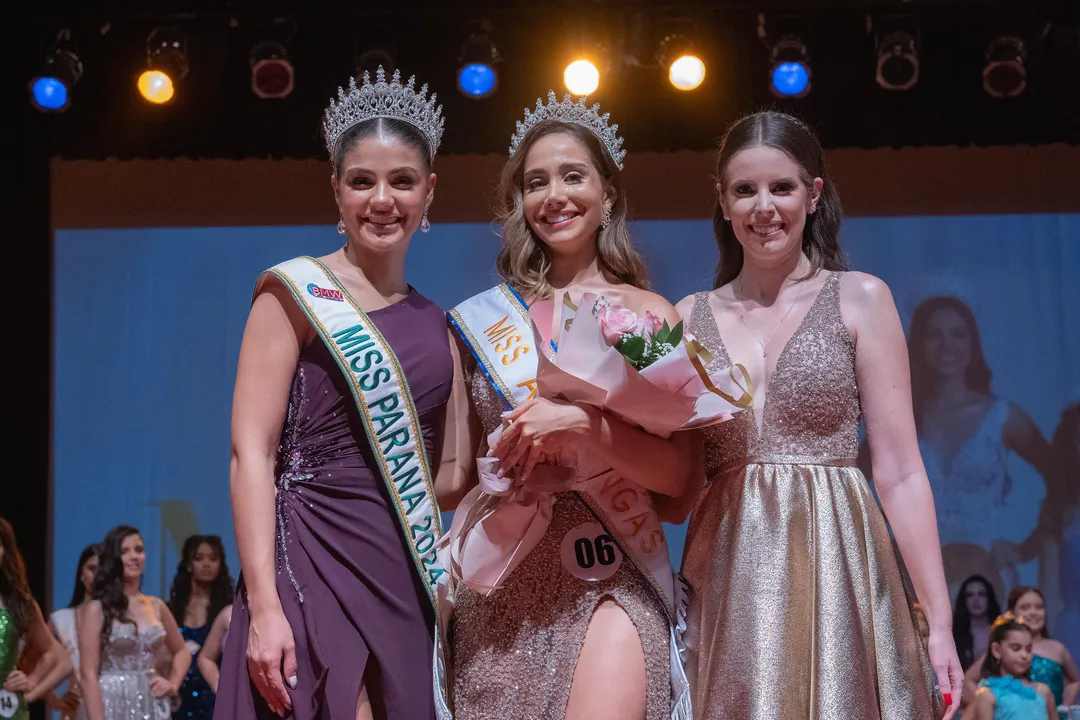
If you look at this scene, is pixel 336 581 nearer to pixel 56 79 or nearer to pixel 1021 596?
pixel 56 79

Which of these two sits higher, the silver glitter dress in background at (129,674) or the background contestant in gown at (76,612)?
the background contestant in gown at (76,612)

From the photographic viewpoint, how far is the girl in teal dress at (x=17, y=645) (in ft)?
17.5

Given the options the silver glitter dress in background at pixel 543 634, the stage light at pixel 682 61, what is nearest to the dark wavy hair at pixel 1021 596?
the stage light at pixel 682 61

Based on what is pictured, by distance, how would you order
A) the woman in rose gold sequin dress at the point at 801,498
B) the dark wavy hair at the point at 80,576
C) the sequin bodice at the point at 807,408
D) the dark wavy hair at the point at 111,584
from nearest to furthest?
the woman in rose gold sequin dress at the point at 801,498 → the sequin bodice at the point at 807,408 → the dark wavy hair at the point at 111,584 → the dark wavy hair at the point at 80,576

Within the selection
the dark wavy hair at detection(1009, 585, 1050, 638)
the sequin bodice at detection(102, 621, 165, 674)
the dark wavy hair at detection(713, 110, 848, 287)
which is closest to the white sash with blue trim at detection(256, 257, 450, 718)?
the dark wavy hair at detection(713, 110, 848, 287)

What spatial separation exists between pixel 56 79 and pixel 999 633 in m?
4.63

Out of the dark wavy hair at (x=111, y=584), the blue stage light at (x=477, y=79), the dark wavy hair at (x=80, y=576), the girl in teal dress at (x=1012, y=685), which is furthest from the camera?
the dark wavy hair at (x=80, y=576)

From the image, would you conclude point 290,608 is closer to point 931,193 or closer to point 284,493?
point 284,493

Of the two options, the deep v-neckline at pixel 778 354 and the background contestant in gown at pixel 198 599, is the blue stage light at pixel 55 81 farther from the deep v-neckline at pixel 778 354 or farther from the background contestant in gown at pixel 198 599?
the deep v-neckline at pixel 778 354

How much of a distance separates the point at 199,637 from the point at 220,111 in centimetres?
246

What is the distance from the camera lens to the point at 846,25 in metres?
5.88

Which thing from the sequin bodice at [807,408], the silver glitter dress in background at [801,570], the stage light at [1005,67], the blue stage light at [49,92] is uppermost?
Answer: the blue stage light at [49,92]

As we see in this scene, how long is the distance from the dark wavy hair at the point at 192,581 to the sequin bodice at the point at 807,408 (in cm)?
414

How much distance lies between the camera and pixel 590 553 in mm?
2402
